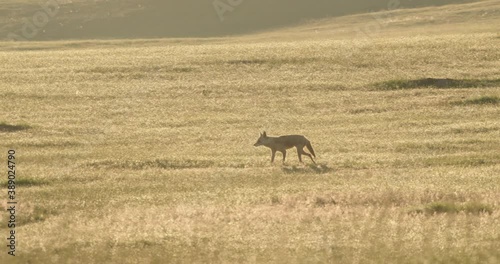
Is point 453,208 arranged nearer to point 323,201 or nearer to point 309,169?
point 323,201

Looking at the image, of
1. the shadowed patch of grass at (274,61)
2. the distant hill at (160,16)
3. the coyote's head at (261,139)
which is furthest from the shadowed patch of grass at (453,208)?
the distant hill at (160,16)

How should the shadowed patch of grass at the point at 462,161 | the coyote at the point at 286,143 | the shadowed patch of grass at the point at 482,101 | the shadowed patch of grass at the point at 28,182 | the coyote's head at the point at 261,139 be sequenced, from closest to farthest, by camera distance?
the shadowed patch of grass at the point at 28,182
the shadowed patch of grass at the point at 462,161
the coyote at the point at 286,143
the coyote's head at the point at 261,139
the shadowed patch of grass at the point at 482,101

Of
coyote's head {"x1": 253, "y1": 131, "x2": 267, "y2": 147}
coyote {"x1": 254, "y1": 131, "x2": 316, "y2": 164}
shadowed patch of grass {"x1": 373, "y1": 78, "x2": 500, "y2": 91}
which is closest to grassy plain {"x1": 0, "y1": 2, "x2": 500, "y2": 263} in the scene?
shadowed patch of grass {"x1": 373, "y1": 78, "x2": 500, "y2": 91}

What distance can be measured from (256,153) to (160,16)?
206 ft

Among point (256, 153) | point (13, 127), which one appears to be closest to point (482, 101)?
point (256, 153)

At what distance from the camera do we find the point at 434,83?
4159cm

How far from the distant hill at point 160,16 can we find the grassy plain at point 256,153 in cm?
2714

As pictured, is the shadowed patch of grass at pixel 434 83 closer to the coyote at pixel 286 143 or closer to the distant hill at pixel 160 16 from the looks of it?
the coyote at pixel 286 143

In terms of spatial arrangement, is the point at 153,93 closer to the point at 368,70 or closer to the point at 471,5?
the point at 368,70

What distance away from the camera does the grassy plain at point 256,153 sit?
15992 mm

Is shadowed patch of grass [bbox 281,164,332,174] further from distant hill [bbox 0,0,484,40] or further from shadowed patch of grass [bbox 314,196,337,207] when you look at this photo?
distant hill [bbox 0,0,484,40]

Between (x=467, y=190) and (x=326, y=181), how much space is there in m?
3.84

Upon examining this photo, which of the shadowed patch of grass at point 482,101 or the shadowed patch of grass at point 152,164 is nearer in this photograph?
the shadowed patch of grass at point 152,164

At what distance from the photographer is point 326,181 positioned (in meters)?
23.8
